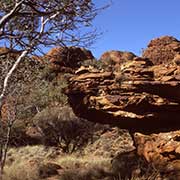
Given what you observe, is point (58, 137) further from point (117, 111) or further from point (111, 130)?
point (117, 111)

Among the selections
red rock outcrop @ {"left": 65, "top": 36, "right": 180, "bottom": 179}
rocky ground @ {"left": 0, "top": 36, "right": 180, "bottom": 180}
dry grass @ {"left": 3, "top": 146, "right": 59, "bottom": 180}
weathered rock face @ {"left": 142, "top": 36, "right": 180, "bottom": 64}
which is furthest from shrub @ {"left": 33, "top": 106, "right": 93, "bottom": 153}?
red rock outcrop @ {"left": 65, "top": 36, "right": 180, "bottom": 179}

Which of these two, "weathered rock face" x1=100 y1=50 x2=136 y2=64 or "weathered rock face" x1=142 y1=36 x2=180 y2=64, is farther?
"weathered rock face" x1=100 y1=50 x2=136 y2=64

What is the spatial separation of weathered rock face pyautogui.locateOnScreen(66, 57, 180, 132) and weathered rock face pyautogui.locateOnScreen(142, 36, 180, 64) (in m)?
15.1

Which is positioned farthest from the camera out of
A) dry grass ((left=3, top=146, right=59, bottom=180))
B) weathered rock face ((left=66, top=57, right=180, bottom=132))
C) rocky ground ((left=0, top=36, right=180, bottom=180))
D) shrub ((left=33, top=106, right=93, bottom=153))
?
shrub ((left=33, top=106, right=93, bottom=153))

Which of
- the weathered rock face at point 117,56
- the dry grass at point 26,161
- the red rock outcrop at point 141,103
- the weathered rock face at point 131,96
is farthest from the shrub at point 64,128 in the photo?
the weathered rock face at point 117,56

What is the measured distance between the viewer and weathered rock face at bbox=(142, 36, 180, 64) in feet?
105

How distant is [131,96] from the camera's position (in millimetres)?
15391

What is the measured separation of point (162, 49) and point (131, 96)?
1919 centimetres

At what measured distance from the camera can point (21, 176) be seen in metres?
15.5

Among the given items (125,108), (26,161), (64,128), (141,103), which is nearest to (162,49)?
(64,128)

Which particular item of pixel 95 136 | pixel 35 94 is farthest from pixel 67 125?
pixel 35 94

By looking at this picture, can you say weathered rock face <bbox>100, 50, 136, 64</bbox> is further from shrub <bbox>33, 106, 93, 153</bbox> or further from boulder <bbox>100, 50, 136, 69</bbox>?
shrub <bbox>33, 106, 93, 153</bbox>

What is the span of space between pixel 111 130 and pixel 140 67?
517 inches

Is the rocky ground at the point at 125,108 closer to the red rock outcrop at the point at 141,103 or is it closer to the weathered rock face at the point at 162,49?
the red rock outcrop at the point at 141,103
